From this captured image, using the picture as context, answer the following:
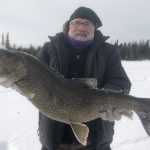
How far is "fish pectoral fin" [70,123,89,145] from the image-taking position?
383 centimetres

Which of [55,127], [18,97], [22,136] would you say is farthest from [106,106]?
[18,97]

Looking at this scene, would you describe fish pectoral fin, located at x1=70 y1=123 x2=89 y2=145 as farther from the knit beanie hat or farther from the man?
the knit beanie hat

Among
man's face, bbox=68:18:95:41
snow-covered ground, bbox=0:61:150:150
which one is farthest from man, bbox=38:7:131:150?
snow-covered ground, bbox=0:61:150:150

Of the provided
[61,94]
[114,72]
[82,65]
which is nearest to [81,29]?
[82,65]

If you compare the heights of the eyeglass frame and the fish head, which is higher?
the eyeglass frame

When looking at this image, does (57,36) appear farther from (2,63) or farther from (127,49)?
(127,49)

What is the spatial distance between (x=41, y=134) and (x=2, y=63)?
932 millimetres

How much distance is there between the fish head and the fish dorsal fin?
448 mm

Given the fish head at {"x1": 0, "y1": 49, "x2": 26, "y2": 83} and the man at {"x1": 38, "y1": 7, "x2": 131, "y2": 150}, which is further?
the man at {"x1": 38, "y1": 7, "x2": 131, "y2": 150}

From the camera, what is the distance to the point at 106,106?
13.0 feet

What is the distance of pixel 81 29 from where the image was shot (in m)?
4.21

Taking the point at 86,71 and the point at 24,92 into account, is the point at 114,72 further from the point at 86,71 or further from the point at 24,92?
the point at 24,92

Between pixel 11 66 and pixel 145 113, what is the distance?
49.9 inches

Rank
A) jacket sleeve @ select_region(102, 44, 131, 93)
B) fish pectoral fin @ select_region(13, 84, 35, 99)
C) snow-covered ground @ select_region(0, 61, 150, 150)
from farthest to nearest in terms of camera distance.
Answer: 1. snow-covered ground @ select_region(0, 61, 150, 150)
2. jacket sleeve @ select_region(102, 44, 131, 93)
3. fish pectoral fin @ select_region(13, 84, 35, 99)
